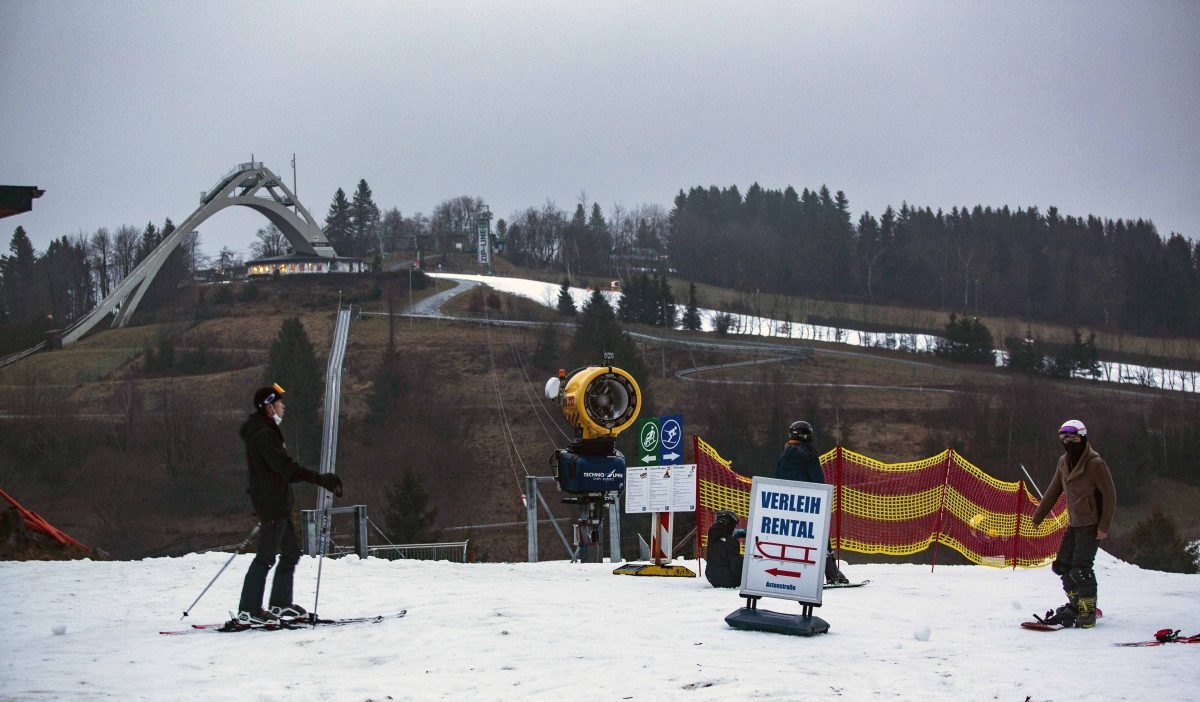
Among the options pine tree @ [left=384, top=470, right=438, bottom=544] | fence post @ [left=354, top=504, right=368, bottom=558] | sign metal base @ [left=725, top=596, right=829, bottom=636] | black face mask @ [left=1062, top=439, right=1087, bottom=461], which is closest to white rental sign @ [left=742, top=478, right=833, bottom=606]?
sign metal base @ [left=725, top=596, right=829, bottom=636]

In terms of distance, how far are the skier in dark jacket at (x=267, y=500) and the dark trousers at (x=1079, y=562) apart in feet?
20.0

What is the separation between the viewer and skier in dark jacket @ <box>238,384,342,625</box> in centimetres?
866

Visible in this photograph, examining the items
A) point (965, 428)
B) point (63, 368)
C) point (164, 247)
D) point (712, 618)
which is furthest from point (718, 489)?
point (164, 247)

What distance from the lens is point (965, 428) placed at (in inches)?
2451

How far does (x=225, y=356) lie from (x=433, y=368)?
13847 mm

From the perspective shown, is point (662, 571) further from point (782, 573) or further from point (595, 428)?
point (782, 573)

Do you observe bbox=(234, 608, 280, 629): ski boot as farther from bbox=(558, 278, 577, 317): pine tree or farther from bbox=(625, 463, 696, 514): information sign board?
bbox=(558, 278, 577, 317): pine tree

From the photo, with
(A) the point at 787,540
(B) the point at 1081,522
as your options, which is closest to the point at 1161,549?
(B) the point at 1081,522

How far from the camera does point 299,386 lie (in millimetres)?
58781

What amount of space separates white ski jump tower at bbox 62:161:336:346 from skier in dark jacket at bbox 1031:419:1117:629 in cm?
7783

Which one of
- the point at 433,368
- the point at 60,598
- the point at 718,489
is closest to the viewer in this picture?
the point at 60,598

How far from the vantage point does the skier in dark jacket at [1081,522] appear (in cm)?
911

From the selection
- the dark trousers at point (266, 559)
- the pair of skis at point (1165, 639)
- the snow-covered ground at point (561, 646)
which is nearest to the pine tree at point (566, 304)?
the snow-covered ground at point (561, 646)

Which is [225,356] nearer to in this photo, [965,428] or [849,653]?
[965,428]
